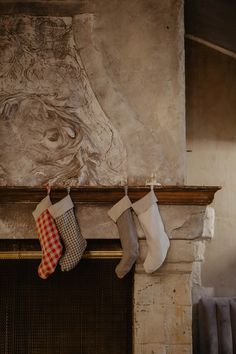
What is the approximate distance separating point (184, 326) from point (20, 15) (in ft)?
7.31

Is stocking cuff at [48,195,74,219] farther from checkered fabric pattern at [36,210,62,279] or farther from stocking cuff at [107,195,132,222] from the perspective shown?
stocking cuff at [107,195,132,222]

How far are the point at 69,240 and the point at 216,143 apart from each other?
68.6 inches

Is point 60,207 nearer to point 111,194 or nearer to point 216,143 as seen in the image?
point 111,194

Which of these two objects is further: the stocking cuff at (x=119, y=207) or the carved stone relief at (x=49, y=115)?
the carved stone relief at (x=49, y=115)

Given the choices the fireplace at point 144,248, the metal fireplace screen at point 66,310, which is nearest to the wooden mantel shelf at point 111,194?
the fireplace at point 144,248

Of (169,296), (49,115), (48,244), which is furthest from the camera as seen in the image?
(49,115)

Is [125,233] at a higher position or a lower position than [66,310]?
higher

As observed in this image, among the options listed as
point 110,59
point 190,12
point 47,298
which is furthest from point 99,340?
point 190,12

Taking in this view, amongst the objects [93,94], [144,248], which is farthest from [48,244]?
[93,94]

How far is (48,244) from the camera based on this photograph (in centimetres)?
264

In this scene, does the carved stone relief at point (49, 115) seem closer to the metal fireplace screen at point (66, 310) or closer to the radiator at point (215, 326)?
the metal fireplace screen at point (66, 310)

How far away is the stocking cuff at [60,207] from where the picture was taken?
8.78ft

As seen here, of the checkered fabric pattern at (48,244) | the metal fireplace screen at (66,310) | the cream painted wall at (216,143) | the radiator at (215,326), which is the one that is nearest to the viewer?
the checkered fabric pattern at (48,244)

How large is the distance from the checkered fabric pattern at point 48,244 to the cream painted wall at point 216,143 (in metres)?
1.48
